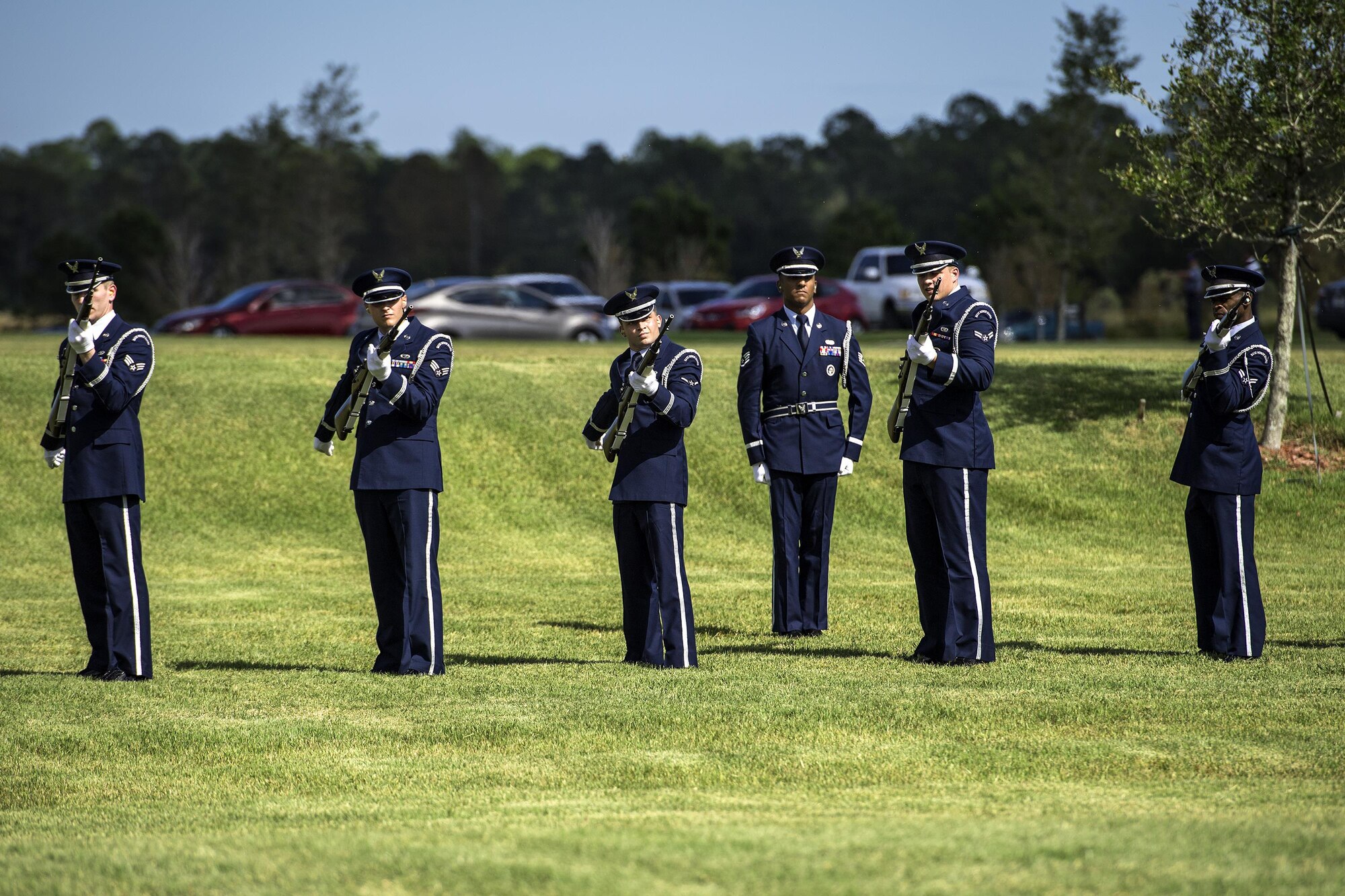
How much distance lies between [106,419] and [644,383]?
2731mm

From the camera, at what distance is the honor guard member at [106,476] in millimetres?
7688

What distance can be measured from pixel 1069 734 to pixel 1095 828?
63.6 inches

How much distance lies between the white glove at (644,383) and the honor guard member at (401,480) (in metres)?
0.92

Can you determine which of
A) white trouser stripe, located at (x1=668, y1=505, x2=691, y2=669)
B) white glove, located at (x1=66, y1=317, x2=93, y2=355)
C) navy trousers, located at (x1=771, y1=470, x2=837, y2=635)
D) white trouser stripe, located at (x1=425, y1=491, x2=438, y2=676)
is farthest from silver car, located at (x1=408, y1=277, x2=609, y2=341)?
white trouser stripe, located at (x1=668, y1=505, x2=691, y2=669)

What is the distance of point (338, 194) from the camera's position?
7131cm

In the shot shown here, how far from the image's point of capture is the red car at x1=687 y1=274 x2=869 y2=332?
105 feet

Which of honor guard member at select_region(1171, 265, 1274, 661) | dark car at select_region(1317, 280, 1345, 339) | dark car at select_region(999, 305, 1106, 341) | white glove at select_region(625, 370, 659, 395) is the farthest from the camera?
dark car at select_region(999, 305, 1106, 341)

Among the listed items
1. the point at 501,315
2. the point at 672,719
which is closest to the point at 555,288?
the point at 501,315

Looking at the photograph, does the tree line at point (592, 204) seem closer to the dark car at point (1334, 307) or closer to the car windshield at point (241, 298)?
the dark car at point (1334, 307)

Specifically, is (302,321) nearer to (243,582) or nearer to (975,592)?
(243,582)

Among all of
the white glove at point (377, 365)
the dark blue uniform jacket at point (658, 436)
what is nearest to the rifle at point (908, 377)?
the dark blue uniform jacket at point (658, 436)

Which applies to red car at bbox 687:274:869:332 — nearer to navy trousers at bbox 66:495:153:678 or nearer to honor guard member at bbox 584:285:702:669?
honor guard member at bbox 584:285:702:669

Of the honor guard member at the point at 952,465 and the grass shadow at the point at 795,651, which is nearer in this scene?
the honor guard member at the point at 952,465

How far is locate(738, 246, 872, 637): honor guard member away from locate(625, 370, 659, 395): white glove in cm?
177
